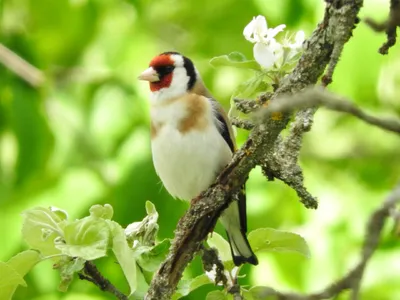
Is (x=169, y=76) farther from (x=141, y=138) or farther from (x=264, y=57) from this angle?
(x=264, y=57)

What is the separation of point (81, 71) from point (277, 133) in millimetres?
2029

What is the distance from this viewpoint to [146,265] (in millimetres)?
1296

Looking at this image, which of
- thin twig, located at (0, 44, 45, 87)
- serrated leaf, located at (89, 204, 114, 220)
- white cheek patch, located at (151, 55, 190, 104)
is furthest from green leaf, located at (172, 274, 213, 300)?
thin twig, located at (0, 44, 45, 87)

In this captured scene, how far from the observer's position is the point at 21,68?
2.70 meters

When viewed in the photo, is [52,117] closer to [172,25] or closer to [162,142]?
[162,142]

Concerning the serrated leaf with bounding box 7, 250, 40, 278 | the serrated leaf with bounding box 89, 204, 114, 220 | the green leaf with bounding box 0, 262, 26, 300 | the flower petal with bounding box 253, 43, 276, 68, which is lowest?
the green leaf with bounding box 0, 262, 26, 300

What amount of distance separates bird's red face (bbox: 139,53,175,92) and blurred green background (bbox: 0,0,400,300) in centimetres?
23

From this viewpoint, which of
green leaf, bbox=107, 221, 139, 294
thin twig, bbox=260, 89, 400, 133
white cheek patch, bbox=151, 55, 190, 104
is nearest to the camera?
thin twig, bbox=260, 89, 400, 133

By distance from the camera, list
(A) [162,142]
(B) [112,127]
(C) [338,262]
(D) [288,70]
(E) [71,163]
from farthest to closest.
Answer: (E) [71,163]
(B) [112,127]
(C) [338,262]
(A) [162,142]
(D) [288,70]

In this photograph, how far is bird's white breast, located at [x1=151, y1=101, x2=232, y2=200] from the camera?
76.5 inches

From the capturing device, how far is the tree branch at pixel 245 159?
1.08 meters

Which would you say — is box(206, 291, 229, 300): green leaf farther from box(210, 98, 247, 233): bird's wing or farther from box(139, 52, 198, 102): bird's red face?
box(139, 52, 198, 102): bird's red face

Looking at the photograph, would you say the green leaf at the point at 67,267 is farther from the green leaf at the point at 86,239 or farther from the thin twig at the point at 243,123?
A: the thin twig at the point at 243,123

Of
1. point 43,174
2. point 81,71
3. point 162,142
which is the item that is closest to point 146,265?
point 162,142
